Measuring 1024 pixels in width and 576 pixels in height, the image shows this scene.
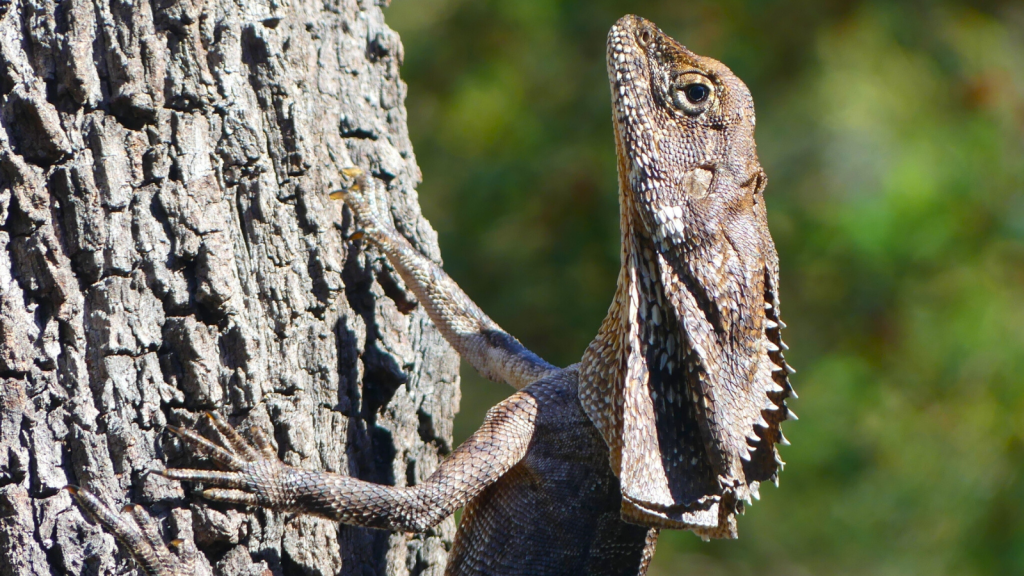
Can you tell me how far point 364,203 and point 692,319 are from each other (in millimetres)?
1167

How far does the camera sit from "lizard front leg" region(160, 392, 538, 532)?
7.53 feet

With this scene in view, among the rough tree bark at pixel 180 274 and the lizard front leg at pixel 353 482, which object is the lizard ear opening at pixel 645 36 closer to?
the rough tree bark at pixel 180 274

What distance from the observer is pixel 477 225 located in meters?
5.67

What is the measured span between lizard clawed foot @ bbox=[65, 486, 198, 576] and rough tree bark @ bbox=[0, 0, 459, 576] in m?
0.05

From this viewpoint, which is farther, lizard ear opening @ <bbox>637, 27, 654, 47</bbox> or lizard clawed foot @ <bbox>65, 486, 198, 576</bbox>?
lizard ear opening @ <bbox>637, 27, 654, 47</bbox>

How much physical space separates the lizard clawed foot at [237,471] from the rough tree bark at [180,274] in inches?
2.1

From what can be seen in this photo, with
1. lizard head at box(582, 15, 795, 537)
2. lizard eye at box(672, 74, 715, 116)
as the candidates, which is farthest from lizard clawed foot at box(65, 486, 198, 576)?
lizard eye at box(672, 74, 715, 116)

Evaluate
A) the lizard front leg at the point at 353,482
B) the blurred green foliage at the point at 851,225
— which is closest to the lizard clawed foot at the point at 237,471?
the lizard front leg at the point at 353,482

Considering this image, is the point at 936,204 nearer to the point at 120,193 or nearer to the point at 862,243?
the point at 862,243

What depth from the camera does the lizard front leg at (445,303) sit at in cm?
283

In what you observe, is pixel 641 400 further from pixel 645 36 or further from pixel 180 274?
pixel 180 274

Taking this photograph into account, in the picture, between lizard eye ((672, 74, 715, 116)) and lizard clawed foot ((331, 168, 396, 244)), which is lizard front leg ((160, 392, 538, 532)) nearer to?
lizard clawed foot ((331, 168, 396, 244))

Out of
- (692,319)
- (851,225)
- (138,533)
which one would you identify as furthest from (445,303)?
(851,225)

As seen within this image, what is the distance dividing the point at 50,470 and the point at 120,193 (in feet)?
2.44
